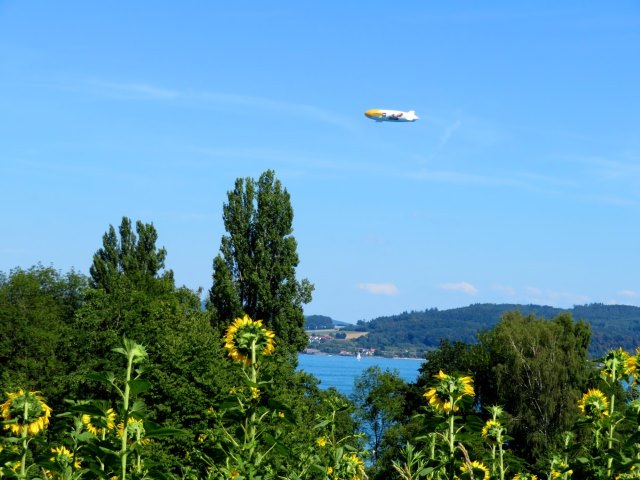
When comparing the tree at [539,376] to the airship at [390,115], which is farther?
the airship at [390,115]

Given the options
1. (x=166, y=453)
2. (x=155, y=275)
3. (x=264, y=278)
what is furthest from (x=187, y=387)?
(x=155, y=275)

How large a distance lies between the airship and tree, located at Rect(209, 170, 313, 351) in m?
108

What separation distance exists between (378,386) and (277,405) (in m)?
63.7

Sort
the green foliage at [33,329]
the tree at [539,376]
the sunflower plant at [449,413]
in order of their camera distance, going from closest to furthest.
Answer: the sunflower plant at [449,413]
the green foliage at [33,329]
the tree at [539,376]

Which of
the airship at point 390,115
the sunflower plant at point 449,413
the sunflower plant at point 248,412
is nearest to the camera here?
the sunflower plant at point 248,412

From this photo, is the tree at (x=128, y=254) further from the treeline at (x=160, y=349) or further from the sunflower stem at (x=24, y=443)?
the sunflower stem at (x=24, y=443)

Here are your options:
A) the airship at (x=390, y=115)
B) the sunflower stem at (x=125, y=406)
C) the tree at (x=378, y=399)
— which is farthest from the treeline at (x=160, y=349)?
the airship at (x=390, y=115)

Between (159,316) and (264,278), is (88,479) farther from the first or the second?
(264,278)

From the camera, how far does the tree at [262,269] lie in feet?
179

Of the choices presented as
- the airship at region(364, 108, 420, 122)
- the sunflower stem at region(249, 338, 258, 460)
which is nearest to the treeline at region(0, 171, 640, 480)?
the sunflower stem at region(249, 338, 258, 460)

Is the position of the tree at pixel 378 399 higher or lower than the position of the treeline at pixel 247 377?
lower

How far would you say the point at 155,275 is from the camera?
240 feet

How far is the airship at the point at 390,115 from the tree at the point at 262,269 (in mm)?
108197

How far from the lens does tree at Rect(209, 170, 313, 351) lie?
54.7 meters
